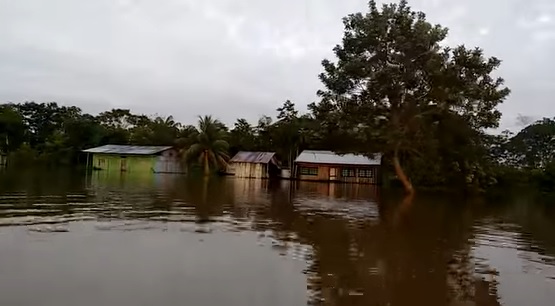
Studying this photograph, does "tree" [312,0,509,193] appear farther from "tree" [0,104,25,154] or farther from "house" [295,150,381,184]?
"tree" [0,104,25,154]

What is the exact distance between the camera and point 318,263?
7527 millimetres

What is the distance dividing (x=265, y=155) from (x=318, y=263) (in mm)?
30995

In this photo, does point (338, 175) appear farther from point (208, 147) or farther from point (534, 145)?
point (534, 145)

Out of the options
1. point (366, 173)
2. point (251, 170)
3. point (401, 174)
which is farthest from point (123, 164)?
point (401, 174)

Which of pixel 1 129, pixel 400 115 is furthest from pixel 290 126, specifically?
pixel 1 129

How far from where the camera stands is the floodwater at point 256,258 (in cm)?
568

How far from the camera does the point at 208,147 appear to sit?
125ft

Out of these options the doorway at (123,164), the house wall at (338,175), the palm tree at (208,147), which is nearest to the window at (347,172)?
the house wall at (338,175)

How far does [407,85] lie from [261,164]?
16400mm

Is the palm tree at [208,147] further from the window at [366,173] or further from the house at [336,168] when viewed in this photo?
the window at [366,173]

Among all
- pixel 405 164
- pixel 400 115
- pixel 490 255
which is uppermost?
pixel 400 115

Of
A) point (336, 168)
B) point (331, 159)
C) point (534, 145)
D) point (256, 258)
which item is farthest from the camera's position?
point (534, 145)

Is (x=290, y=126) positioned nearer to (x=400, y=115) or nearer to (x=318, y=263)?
(x=400, y=115)

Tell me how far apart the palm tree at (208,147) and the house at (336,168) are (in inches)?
256
